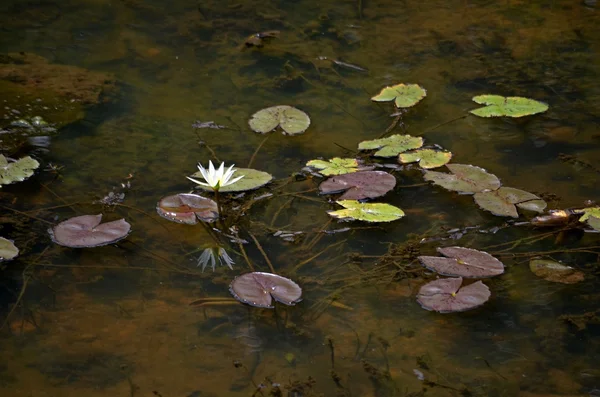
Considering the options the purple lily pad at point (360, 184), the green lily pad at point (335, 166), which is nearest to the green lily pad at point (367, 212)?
the purple lily pad at point (360, 184)

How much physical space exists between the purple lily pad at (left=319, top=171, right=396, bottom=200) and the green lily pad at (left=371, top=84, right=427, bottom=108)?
671mm

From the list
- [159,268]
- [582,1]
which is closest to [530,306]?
[159,268]

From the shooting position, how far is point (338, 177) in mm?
2889

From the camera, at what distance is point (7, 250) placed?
97.4 inches

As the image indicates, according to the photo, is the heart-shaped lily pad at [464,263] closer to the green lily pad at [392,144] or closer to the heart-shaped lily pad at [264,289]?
the heart-shaped lily pad at [264,289]

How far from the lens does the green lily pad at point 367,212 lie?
2.64 metres

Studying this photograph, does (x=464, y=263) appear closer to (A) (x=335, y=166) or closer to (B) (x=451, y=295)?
(B) (x=451, y=295)

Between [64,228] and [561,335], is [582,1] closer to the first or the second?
[561,335]

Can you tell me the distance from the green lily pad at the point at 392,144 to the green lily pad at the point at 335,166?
0.42 feet

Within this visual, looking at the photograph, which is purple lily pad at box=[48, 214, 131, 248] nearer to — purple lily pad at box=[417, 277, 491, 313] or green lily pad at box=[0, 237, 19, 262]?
green lily pad at box=[0, 237, 19, 262]

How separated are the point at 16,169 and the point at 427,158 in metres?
1.83

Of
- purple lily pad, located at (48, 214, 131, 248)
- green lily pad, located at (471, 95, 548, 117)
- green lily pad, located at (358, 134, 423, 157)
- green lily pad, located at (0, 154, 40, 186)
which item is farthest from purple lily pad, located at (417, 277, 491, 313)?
green lily pad, located at (0, 154, 40, 186)

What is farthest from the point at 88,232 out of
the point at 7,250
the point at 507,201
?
the point at 507,201

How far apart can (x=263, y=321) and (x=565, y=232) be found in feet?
4.17
